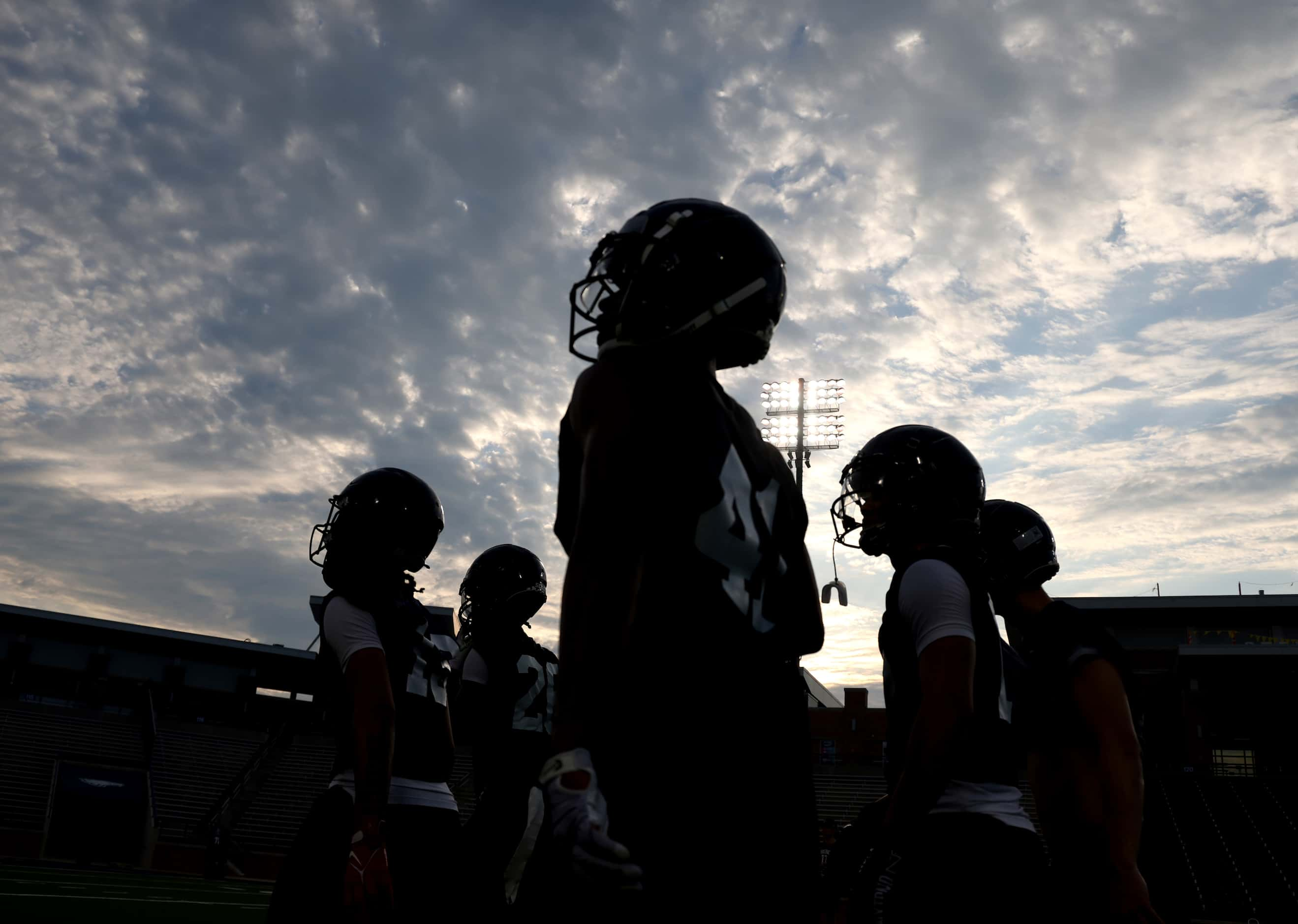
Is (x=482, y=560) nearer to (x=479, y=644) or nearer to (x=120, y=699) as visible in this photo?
(x=479, y=644)

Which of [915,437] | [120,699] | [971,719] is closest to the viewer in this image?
[971,719]

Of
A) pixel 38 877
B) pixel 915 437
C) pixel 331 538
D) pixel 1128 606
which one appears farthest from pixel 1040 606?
pixel 1128 606

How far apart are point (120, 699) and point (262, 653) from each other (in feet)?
18.8

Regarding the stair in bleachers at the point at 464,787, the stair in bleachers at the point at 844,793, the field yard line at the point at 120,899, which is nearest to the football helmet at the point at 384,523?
the field yard line at the point at 120,899

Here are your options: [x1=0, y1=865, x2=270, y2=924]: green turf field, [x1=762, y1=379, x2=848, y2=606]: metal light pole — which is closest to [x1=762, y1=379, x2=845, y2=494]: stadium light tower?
[x1=762, y1=379, x2=848, y2=606]: metal light pole

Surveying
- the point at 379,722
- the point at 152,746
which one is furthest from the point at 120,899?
the point at 152,746

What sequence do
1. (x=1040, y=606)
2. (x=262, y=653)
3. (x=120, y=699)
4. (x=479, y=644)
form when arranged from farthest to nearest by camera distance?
(x=262, y=653)
(x=120, y=699)
(x=479, y=644)
(x=1040, y=606)

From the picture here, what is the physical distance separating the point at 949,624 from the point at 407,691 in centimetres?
209

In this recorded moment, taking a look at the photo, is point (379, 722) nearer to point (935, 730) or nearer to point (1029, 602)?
point (935, 730)

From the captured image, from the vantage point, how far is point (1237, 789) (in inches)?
1273

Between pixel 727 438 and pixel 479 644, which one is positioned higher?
pixel 727 438

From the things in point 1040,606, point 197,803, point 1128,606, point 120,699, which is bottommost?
point 197,803

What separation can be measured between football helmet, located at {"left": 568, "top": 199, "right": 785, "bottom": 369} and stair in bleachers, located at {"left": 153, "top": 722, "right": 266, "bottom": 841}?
34737mm

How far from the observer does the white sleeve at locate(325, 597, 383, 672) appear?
11.4ft
